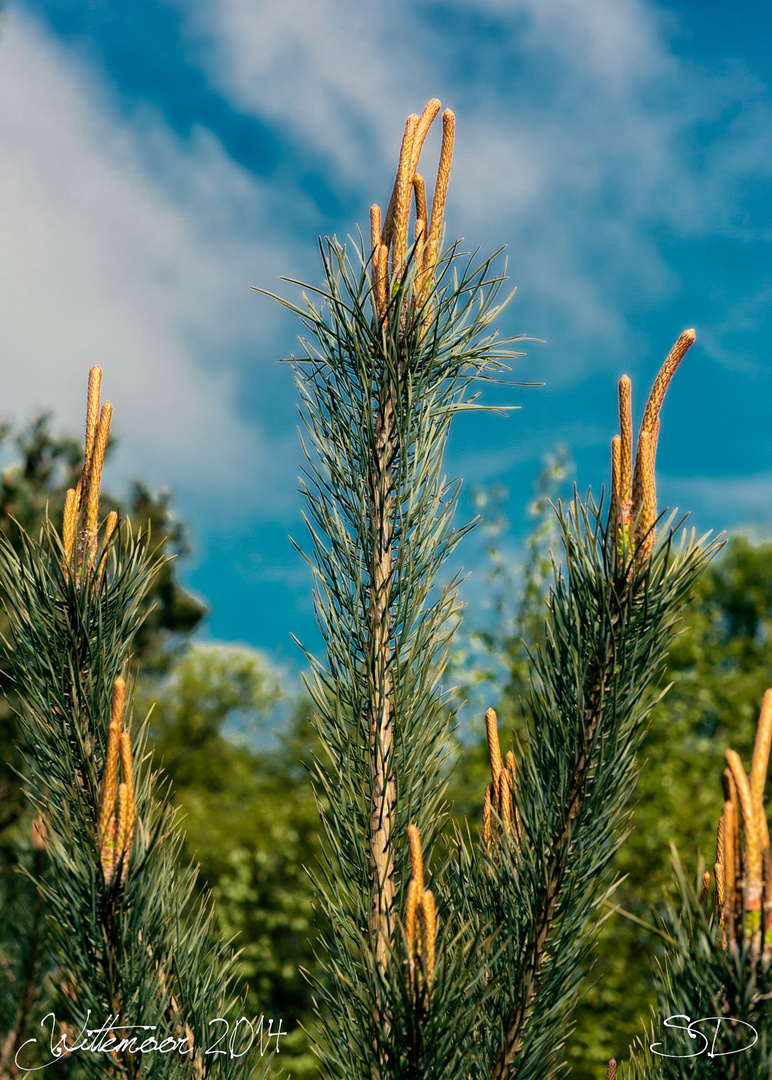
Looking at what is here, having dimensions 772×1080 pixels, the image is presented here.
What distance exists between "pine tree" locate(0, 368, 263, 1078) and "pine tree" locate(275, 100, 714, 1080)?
30 centimetres

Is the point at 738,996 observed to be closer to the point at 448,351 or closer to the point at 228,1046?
the point at 228,1046

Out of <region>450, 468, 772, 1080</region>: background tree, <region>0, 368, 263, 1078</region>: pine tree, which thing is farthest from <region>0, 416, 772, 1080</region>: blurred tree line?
<region>0, 368, 263, 1078</region>: pine tree

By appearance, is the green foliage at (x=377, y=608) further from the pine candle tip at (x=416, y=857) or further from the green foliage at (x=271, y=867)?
the green foliage at (x=271, y=867)

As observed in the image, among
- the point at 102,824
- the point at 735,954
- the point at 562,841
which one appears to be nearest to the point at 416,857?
the point at 562,841

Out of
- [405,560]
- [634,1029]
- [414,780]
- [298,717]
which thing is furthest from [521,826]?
[298,717]

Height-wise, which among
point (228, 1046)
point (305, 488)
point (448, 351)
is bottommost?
point (228, 1046)

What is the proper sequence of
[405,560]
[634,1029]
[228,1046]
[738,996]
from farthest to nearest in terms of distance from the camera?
[634,1029]
[405,560]
[228,1046]
[738,996]

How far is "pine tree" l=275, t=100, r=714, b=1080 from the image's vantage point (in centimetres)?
140

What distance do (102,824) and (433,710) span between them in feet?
2.29

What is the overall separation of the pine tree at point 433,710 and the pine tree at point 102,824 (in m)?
0.30

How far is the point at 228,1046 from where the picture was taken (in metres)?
1.58

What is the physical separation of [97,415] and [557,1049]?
1562mm

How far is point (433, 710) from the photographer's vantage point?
167 centimetres
